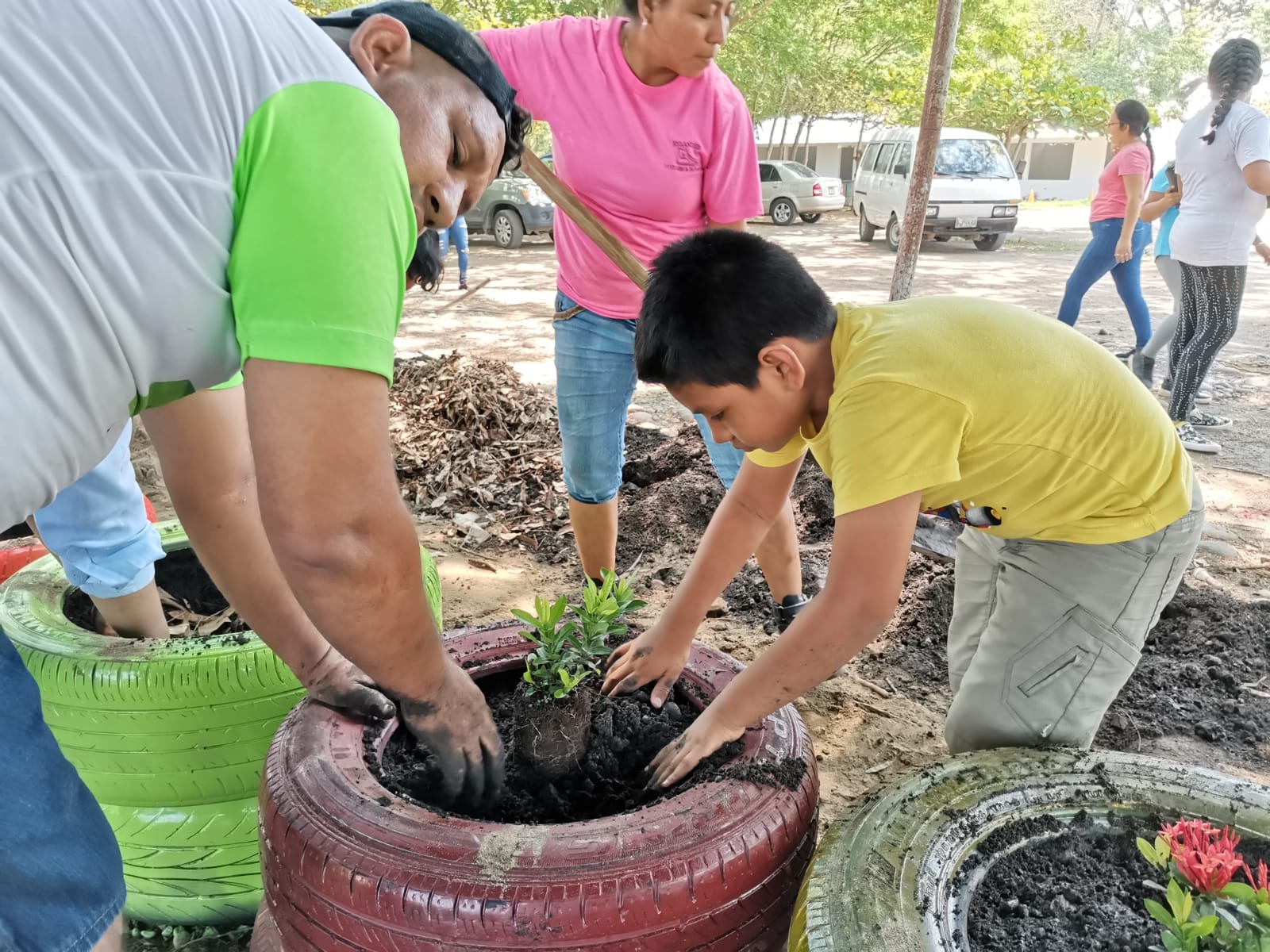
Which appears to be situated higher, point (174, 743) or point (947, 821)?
point (947, 821)

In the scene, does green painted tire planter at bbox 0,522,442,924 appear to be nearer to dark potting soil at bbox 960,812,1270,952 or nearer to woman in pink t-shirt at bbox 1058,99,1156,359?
dark potting soil at bbox 960,812,1270,952

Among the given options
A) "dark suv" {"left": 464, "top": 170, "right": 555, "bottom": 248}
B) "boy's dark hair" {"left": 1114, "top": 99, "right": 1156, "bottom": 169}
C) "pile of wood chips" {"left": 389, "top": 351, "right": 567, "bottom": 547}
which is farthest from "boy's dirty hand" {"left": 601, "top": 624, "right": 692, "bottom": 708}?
"dark suv" {"left": 464, "top": 170, "right": 555, "bottom": 248}

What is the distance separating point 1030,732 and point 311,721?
1.54 metres

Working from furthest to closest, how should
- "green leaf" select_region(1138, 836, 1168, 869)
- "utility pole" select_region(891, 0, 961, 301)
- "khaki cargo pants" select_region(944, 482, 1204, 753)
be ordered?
"utility pole" select_region(891, 0, 961, 301)
"khaki cargo pants" select_region(944, 482, 1204, 753)
"green leaf" select_region(1138, 836, 1168, 869)

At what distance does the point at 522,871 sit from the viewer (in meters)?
1.29

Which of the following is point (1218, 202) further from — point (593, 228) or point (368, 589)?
point (368, 589)

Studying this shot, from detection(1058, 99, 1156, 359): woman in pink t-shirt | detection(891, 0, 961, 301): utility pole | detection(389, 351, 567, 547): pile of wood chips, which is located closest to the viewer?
detection(891, 0, 961, 301): utility pole

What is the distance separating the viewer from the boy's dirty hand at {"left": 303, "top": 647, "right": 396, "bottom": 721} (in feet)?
5.64

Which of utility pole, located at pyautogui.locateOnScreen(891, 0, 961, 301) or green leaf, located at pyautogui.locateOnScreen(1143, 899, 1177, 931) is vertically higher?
utility pole, located at pyautogui.locateOnScreen(891, 0, 961, 301)

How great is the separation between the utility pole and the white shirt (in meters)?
1.80

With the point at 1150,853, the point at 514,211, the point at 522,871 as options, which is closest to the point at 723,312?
the point at 522,871

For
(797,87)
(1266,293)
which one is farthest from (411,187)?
(797,87)

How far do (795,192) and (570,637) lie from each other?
20.0 metres

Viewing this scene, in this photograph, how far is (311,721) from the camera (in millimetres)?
1667
